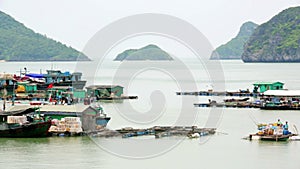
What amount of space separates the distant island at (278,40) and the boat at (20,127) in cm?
15111

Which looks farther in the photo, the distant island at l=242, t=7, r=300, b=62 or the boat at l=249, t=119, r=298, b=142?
the distant island at l=242, t=7, r=300, b=62

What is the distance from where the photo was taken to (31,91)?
5022 centimetres

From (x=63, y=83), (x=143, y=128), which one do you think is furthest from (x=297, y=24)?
(x=143, y=128)

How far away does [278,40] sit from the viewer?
186 meters

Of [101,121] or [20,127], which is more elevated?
[101,121]

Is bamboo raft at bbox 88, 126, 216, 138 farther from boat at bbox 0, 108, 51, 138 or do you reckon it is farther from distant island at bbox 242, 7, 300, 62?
distant island at bbox 242, 7, 300, 62

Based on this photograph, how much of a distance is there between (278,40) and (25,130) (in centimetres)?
16192

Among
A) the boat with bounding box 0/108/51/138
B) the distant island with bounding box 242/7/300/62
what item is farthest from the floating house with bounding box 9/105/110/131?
the distant island with bounding box 242/7/300/62

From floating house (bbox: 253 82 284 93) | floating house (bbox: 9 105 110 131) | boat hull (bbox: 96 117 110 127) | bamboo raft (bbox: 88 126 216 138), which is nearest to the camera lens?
bamboo raft (bbox: 88 126 216 138)

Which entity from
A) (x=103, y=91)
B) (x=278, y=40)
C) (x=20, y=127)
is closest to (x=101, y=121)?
(x=20, y=127)

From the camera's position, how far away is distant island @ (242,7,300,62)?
180m

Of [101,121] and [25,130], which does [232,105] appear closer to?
[101,121]

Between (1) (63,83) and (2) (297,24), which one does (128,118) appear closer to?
(1) (63,83)

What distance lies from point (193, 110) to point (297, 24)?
150 meters
